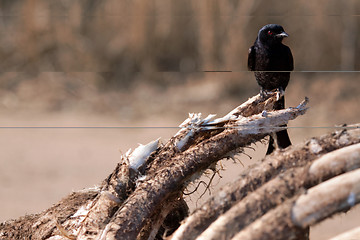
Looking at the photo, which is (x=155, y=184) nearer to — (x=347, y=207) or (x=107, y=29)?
(x=347, y=207)

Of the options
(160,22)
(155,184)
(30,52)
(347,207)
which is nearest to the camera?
(347,207)

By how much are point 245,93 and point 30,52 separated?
0.89 metres

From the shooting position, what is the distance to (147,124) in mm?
2059

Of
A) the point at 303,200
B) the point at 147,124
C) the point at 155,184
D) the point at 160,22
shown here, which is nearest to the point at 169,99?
the point at 147,124

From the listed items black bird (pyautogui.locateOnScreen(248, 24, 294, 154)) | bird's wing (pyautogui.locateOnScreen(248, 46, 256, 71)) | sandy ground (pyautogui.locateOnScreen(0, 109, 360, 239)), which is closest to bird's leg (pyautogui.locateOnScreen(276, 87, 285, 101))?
black bird (pyautogui.locateOnScreen(248, 24, 294, 154))

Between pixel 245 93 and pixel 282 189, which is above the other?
pixel 245 93

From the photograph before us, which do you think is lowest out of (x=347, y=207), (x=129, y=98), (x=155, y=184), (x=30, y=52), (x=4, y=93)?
(x=347, y=207)

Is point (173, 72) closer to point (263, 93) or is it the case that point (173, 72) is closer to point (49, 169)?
point (263, 93)

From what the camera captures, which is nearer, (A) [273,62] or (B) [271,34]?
(B) [271,34]

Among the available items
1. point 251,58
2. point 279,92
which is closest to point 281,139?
point 279,92

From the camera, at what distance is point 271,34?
1.72 metres

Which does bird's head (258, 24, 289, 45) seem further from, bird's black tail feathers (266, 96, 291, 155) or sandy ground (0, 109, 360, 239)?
sandy ground (0, 109, 360, 239)

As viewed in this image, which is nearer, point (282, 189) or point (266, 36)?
point (282, 189)

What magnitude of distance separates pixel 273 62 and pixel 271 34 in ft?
0.43
